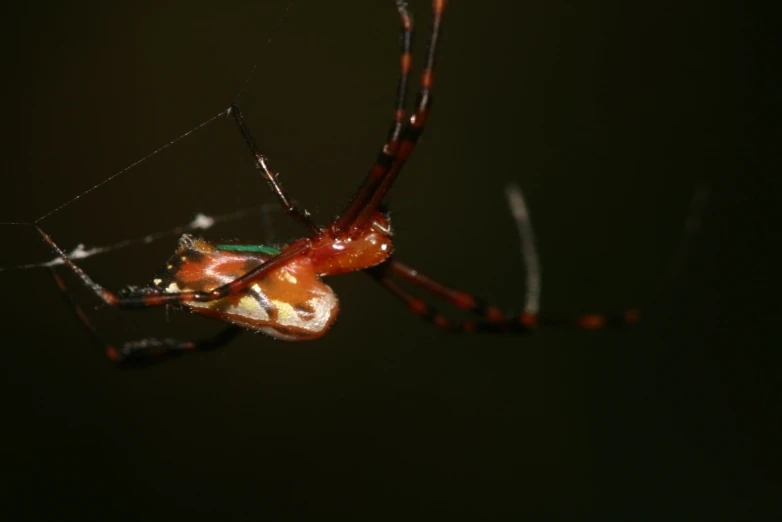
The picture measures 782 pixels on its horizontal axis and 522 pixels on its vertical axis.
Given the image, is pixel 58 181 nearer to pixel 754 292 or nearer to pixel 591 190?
pixel 591 190

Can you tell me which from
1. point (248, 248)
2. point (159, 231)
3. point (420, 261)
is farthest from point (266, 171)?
point (420, 261)

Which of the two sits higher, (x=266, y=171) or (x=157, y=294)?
(x=266, y=171)

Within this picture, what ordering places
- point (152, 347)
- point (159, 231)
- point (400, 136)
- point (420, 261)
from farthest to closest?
point (420, 261) < point (159, 231) < point (152, 347) < point (400, 136)

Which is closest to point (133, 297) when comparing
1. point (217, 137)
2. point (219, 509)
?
point (217, 137)

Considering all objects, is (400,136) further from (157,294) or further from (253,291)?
(157,294)

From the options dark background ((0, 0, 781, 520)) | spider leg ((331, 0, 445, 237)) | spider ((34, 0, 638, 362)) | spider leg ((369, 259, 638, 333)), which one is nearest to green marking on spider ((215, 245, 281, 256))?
spider ((34, 0, 638, 362))

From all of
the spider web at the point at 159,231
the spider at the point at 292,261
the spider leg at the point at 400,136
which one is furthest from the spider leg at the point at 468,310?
the spider web at the point at 159,231
